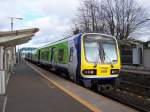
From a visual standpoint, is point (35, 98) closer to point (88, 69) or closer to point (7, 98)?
point (7, 98)

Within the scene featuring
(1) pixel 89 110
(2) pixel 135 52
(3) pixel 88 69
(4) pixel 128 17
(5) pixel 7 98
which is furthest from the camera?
(4) pixel 128 17

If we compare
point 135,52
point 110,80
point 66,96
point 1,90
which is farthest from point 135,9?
point 1,90

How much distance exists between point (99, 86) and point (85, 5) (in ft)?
137

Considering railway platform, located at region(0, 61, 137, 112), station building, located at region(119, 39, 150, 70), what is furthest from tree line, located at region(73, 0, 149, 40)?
railway platform, located at region(0, 61, 137, 112)

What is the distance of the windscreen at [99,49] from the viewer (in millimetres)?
17859

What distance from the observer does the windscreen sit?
58.6ft

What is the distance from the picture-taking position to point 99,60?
17797 millimetres

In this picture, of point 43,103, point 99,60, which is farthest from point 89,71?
point 43,103

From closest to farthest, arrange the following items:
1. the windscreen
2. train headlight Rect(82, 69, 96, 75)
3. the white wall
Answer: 1. train headlight Rect(82, 69, 96, 75)
2. the windscreen
3. the white wall

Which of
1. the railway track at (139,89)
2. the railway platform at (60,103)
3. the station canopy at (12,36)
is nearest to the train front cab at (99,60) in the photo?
the railway track at (139,89)

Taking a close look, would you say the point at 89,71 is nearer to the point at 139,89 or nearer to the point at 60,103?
the point at 60,103

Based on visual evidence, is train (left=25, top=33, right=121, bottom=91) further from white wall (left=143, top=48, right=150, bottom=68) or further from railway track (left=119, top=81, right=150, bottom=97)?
white wall (left=143, top=48, right=150, bottom=68)

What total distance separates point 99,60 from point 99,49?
0.60 m

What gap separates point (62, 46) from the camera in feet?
76.3
